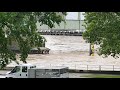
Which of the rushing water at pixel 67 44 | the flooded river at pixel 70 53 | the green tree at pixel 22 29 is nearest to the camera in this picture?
the green tree at pixel 22 29

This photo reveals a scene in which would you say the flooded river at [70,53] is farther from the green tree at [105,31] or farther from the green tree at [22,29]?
the green tree at [22,29]

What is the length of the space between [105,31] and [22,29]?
3.61 m

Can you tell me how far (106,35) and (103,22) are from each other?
459 mm

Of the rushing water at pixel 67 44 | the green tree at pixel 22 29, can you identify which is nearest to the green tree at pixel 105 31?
the green tree at pixel 22 29

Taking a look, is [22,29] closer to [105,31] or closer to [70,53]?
[105,31]

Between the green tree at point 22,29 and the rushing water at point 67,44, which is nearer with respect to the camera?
the green tree at point 22,29

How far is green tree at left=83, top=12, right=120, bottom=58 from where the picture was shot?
31.7 feet

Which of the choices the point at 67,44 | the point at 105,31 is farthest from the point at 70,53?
the point at 105,31

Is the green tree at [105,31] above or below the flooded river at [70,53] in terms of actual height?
above

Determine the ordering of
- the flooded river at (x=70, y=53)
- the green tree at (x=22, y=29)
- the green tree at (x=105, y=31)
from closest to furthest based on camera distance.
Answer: the green tree at (x=22, y=29) < the green tree at (x=105, y=31) < the flooded river at (x=70, y=53)

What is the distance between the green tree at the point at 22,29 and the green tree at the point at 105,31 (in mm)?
2779

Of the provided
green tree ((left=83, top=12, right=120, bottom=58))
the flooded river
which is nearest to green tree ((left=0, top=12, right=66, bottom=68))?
green tree ((left=83, top=12, right=120, bottom=58))

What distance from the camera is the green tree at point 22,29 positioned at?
7.16 metres
